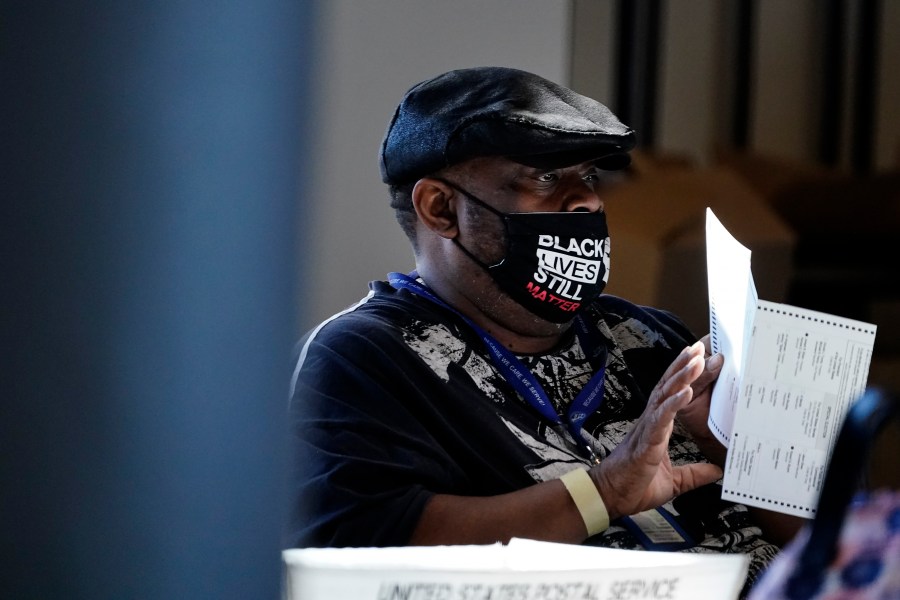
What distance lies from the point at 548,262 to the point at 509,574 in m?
0.90

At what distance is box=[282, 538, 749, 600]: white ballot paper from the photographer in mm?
804

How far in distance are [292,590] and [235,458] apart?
295 mm

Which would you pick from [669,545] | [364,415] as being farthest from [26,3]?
[669,545]

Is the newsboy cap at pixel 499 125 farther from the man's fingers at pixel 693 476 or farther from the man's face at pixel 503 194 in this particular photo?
the man's fingers at pixel 693 476

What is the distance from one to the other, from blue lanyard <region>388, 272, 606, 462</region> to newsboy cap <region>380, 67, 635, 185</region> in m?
0.21

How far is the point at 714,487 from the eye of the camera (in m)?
1.69

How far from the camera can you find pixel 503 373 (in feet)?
5.41

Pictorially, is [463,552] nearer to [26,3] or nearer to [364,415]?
[26,3]

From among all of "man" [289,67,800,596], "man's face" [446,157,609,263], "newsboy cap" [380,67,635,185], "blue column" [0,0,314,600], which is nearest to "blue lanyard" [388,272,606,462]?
"man" [289,67,800,596]

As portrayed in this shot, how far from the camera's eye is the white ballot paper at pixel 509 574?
804mm

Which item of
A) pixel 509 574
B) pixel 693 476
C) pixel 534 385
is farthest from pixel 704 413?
pixel 509 574

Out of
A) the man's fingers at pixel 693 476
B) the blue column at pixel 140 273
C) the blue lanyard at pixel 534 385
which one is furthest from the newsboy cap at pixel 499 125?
the blue column at pixel 140 273

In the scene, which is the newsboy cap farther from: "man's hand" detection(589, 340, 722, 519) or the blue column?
the blue column

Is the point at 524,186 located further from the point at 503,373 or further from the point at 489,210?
the point at 503,373
